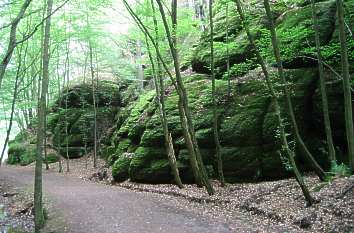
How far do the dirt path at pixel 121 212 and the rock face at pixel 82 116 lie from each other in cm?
1186

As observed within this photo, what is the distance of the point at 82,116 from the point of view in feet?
99.9

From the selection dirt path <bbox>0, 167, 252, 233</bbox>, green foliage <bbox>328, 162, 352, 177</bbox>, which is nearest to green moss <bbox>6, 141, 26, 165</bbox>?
dirt path <bbox>0, 167, 252, 233</bbox>

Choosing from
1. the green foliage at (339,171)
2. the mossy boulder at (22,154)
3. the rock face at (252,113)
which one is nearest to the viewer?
the green foliage at (339,171)

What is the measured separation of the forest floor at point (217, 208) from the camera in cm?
901

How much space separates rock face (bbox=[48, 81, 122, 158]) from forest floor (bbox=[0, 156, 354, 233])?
12771 mm

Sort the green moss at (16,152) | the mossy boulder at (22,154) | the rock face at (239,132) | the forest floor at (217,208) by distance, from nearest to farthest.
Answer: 1. the forest floor at (217,208)
2. the rock face at (239,132)
3. the mossy boulder at (22,154)
4. the green moss at (16,152)

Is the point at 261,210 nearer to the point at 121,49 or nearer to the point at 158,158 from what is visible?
the point at 158,158

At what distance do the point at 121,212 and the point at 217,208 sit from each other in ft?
10.8

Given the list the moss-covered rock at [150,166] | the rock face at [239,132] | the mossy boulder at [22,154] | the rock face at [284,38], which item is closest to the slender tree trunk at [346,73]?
the rock face at [284,38]

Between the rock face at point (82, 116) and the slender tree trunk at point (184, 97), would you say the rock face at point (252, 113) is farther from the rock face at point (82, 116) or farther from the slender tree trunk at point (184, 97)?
the rock face at point (82, 116)

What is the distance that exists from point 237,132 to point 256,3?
30.8 feet

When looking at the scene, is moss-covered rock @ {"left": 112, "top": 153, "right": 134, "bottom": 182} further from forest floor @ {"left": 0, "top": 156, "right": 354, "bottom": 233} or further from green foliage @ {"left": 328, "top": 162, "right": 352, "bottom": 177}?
green foliage @ {"left": 328, "top": 162, "right": 352, "bottom": 177}

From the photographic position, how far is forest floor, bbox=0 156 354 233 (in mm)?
9008

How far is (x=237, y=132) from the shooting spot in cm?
1563
